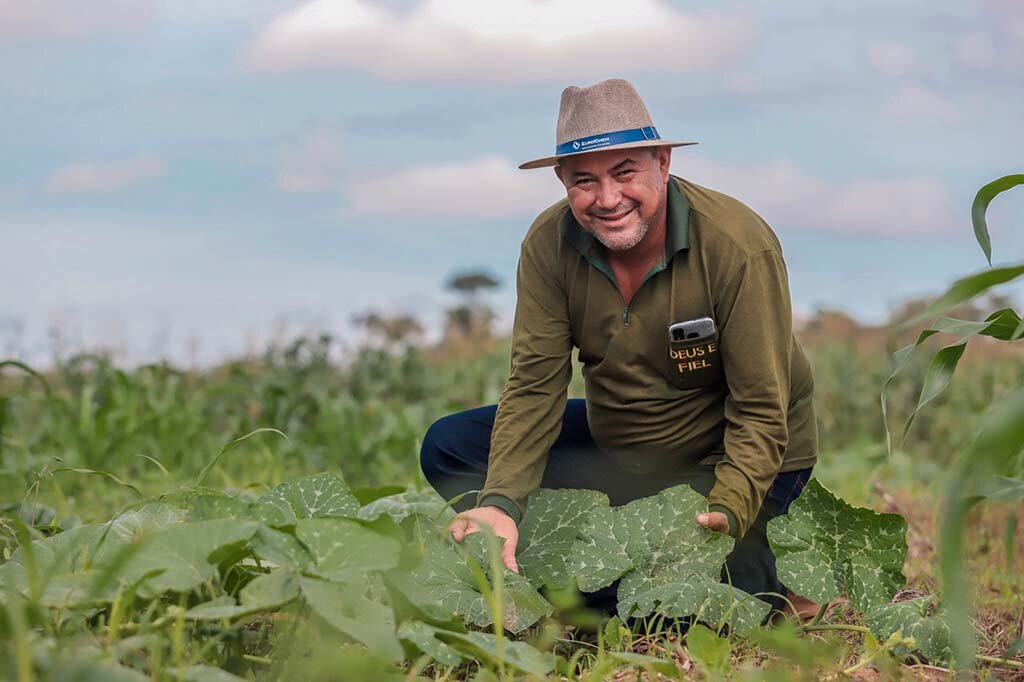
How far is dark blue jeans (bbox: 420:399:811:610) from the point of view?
3.18 m

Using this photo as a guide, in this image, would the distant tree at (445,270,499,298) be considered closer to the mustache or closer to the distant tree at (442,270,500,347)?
the distant tree at (442,270,500,347)

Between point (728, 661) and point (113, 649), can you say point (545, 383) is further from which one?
point (113, 649)

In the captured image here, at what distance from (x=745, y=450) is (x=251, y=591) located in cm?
139

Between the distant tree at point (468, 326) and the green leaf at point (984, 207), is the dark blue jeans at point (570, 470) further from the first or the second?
the distant tree at point (468, 326)

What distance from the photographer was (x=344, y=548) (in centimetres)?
200

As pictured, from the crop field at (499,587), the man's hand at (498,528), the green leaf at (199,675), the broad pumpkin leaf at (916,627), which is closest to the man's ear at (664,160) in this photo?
the crop field at (499,587)

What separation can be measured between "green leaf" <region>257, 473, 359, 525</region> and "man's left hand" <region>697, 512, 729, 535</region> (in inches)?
32.0

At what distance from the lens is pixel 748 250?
113 inches

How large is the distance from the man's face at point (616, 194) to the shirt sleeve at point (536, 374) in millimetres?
281

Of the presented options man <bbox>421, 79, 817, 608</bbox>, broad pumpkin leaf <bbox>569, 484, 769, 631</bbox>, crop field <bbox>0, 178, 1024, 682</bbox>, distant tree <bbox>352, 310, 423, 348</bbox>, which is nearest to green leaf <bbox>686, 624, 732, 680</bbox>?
crop field <bbox>0, 178, 1024, 682</bbox>

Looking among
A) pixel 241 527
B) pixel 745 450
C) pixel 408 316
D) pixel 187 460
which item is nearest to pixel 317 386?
pixel 187 460

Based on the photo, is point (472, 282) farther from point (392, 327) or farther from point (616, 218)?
point (616, 218)

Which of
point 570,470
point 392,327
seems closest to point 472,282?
point 392,327

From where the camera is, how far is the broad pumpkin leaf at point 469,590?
2416mm
